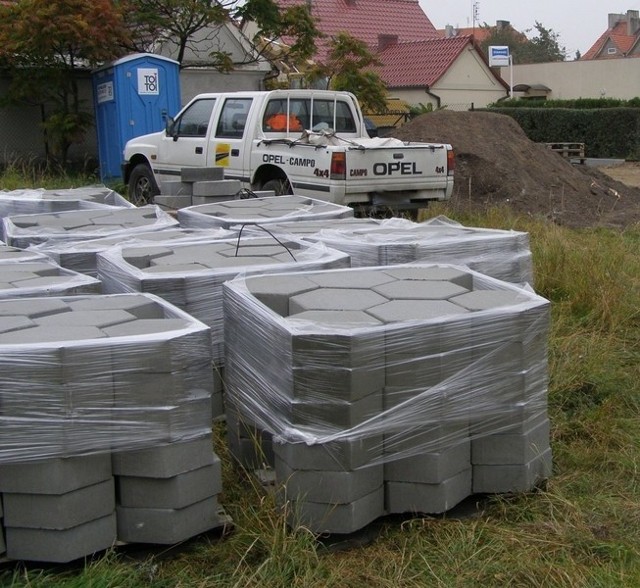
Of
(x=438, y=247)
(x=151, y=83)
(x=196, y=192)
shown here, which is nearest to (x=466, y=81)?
(x=151, y=83)

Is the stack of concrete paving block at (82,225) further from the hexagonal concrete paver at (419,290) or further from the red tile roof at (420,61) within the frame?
the red tile roof at (420,61)

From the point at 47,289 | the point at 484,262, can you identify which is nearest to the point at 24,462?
the point at 47,289

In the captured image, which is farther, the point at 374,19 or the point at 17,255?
the point at 374,19

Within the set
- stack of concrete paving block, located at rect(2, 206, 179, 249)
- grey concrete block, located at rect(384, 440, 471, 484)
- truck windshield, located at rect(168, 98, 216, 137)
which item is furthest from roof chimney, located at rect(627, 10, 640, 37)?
grey concrete block, located at rect(384, 440, 471, 484)

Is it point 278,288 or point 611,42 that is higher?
point 611,42

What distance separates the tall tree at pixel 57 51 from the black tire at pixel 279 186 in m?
6.74

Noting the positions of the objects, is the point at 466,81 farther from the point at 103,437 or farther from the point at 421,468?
the point at 103,437

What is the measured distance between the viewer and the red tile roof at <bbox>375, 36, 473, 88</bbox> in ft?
127

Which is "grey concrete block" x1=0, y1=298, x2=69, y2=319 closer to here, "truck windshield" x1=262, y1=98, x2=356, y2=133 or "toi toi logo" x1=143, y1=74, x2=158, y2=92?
"truck windshield" x1=262, y1=98, x2=356, y2=133

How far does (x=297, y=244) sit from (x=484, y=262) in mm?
1206

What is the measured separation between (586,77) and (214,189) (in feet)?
123

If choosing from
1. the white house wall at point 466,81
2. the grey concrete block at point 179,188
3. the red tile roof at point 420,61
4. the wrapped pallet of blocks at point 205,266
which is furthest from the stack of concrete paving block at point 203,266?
the white house wall at point 466,81

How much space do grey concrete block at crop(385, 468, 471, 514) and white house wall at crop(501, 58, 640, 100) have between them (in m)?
40.3

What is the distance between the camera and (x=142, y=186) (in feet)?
43.1
